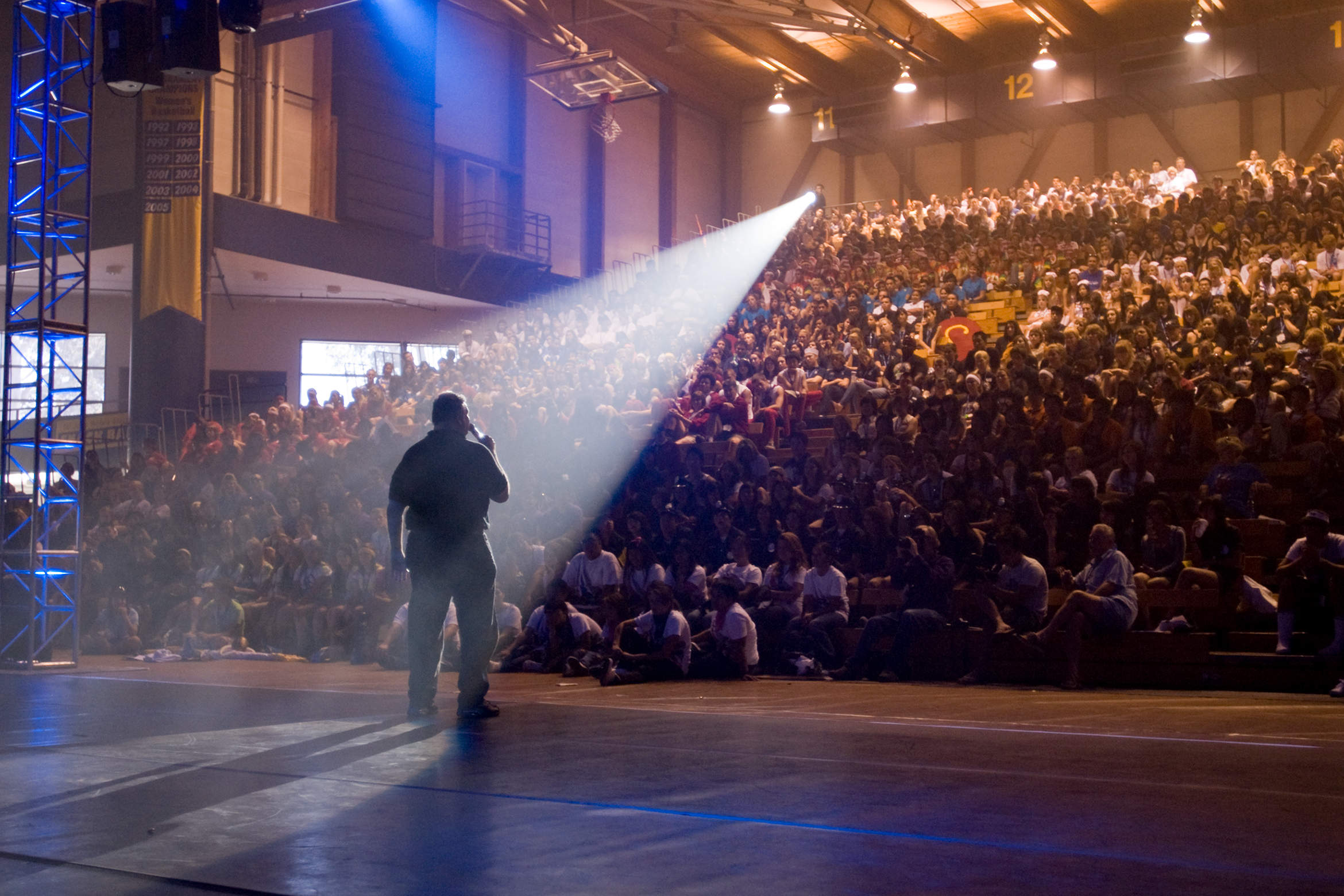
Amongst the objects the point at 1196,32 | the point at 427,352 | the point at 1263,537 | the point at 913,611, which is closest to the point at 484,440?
the point at 913,611

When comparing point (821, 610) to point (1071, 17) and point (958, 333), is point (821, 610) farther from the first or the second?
point (1071, 17)

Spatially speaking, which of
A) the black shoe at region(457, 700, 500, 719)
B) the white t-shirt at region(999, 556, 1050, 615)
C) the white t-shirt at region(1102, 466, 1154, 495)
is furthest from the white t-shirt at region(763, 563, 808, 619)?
the black shoe at region(457, 700, 500, 719)

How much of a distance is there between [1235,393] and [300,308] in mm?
18202

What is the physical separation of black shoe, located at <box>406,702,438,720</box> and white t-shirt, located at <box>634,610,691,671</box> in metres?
3.15

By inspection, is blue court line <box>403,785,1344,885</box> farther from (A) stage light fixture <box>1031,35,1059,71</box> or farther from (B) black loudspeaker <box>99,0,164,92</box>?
(A) stage light fixture <box>1031,35,1059,71</box>

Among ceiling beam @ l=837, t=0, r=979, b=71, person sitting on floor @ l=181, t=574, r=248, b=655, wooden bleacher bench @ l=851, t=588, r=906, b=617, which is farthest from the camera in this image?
ceiling beam @ l=837, t=0, r=979, b=71

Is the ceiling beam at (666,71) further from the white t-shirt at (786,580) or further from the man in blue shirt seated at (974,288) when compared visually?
the white t-shirt at (786,580)

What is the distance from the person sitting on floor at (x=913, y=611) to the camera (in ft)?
28.0

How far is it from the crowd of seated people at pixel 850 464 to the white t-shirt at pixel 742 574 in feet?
0.15

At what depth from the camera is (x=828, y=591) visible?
9203mm

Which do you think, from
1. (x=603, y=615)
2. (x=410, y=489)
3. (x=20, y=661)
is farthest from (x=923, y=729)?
(x=20, y=661)

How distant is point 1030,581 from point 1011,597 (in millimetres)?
173

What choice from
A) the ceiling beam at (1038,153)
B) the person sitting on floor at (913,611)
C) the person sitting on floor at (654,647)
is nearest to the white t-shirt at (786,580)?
the person sitting on floor at (913,611)

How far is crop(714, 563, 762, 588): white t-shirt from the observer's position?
9469 millimetres
